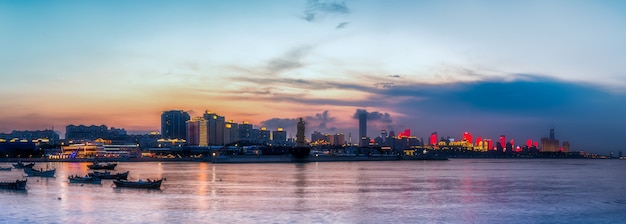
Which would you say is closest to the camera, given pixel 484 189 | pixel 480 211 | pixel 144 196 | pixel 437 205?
pixel 480 211

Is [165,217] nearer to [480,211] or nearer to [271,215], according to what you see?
[271,215]

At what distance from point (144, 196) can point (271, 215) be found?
1456 centimetres

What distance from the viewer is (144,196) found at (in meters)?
45.8

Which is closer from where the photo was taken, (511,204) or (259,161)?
(511,204)

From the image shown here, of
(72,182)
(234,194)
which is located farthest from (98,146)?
(234,194)

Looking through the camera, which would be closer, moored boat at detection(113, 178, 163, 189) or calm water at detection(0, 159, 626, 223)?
calm water at detection(0, 159, 626, 223)

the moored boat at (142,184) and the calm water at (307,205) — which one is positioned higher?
the moored boat at (142,184)

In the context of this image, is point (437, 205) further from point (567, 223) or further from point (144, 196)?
point (144, 196)

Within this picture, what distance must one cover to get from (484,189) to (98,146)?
159 meters

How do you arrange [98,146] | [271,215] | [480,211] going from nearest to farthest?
1. [271,215]
2. [480,211]
3. [98,146]

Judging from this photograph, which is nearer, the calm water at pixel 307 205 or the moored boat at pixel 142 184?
the calm water at pixel 307 205

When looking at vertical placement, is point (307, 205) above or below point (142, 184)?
below

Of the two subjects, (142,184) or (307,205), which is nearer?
(307,205)

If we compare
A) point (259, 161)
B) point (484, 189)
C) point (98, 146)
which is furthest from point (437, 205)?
point (98, 146)
